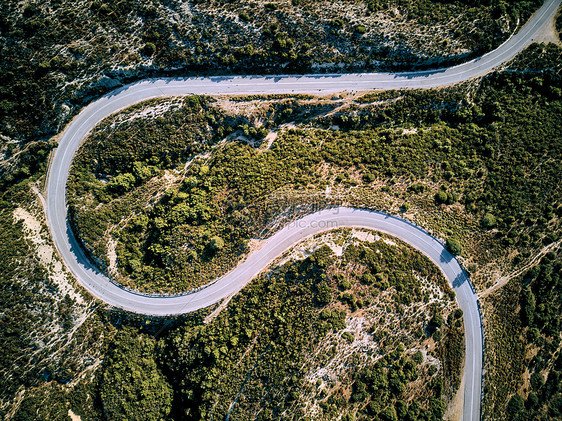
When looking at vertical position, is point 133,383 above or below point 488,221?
below

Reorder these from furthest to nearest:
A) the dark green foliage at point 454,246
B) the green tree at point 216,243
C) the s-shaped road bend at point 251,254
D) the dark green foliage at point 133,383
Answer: the dark green foliage at point 133,383
the green tree at point 216,243
the s-shaped road bend at point 251,254
the dark green foliage at point 454,246

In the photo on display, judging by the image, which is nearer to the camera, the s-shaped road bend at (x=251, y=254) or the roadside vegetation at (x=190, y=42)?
the s-shaped road bend at (x=251, y=254)

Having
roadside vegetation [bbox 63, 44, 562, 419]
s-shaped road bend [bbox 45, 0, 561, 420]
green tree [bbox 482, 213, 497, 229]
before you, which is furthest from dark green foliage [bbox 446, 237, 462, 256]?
green tree [bbox 482, 213, 497, 229]

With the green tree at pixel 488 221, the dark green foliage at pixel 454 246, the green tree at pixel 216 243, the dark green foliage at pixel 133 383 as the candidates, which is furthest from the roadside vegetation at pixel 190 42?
the dark green foliage at pixel 133 383

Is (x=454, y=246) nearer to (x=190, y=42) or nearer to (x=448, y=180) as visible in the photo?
(x=448, y=180)

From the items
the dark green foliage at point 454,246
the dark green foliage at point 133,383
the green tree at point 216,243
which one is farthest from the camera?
the dark green foliage at point 133,383

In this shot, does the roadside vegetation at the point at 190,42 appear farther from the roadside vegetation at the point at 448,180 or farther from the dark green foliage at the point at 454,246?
the dark green foliage at the point at 454,246

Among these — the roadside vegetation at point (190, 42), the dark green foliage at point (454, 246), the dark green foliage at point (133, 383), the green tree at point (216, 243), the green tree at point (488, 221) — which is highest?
the roadside vegetation at point (190, 42)

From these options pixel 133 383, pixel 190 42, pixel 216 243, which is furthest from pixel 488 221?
pixel 133 383

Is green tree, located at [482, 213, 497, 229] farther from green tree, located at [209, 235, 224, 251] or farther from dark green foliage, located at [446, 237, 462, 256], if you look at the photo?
green tree, located at [209, 235, 224, 251]

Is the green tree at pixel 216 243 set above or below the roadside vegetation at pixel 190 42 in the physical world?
below
